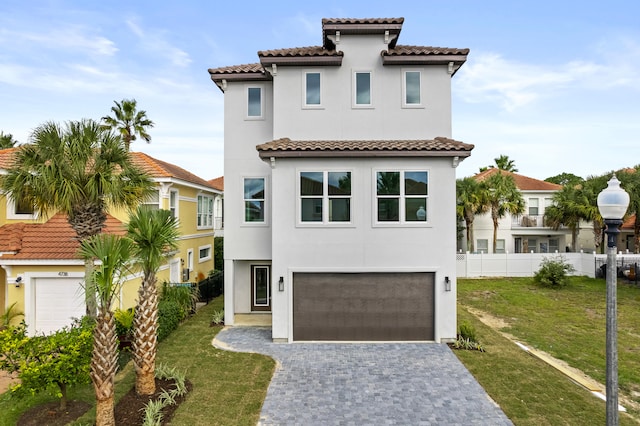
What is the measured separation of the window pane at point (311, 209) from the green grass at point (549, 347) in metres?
6.33

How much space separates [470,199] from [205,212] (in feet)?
67.9

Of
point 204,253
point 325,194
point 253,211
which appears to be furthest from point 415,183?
point 204,253

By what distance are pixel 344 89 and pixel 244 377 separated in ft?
34.0

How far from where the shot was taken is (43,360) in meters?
6.81

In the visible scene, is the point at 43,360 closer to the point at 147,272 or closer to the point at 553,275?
the point at 147,272

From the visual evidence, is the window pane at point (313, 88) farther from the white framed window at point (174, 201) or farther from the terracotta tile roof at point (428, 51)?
the white framed window at point (174, 201)

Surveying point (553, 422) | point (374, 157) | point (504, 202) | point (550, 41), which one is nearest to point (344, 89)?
point (374, 157)

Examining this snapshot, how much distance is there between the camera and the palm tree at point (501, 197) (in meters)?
28.5

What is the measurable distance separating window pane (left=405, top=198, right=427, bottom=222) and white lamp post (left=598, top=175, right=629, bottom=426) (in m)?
6.86

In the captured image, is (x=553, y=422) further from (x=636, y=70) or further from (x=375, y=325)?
(x=636, y=70)

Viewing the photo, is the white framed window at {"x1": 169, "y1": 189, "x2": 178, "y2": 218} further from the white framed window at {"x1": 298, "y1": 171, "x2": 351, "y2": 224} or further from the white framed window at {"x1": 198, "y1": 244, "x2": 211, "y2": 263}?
the white framed window at {"x1": 298, "y1": 171, "x2": 351, "y2": 224}

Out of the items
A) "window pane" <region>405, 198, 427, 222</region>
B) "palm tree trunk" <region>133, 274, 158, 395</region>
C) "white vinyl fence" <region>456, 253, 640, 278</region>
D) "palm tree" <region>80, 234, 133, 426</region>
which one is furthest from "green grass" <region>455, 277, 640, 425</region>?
"palm tree" <region>80, 234, 133, 426</region>

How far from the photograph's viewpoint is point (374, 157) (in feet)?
39.5

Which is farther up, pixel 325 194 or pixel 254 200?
pixel 325 194
